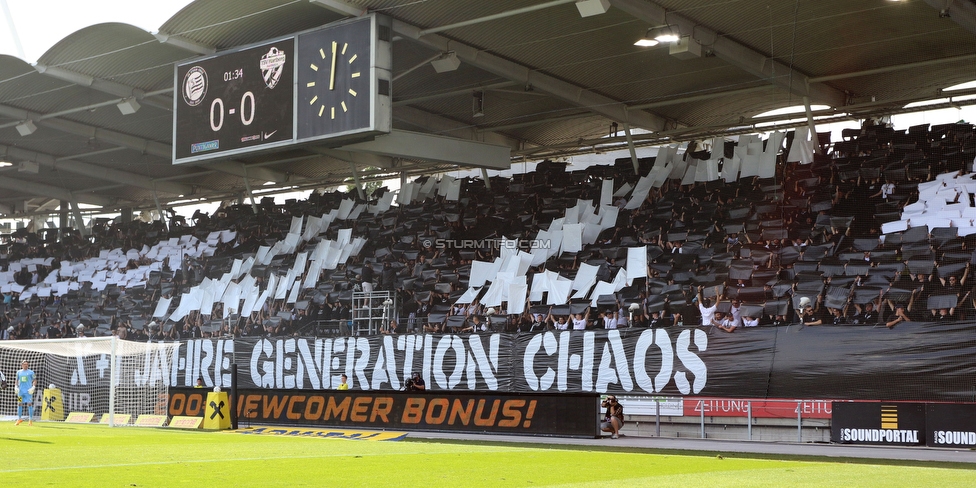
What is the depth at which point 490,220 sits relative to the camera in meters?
31.6

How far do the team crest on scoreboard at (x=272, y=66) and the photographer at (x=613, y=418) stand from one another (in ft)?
36.5

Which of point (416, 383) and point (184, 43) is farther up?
point (184, 43)

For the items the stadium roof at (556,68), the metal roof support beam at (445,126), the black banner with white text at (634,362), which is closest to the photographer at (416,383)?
the black banner with white text at (634,362)

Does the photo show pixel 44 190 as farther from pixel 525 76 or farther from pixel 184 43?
pixel 525 76

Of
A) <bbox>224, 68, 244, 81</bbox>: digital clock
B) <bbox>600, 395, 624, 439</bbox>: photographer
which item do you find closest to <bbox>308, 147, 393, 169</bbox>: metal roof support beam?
<bbox>224, 68, 244, 81</bbox>: digital clock

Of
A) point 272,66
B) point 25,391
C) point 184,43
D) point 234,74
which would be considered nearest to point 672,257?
point 272,66

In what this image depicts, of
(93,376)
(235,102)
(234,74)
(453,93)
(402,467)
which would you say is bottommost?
(402,467)

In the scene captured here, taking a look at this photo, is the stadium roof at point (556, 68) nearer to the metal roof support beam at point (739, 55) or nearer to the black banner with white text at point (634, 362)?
the metal roof support beam at point (739, 55)

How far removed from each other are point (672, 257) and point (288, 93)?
10.3 meters

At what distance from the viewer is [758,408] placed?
67.8ft

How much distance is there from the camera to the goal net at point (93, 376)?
2725cm

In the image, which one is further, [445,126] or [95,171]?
[95,171]

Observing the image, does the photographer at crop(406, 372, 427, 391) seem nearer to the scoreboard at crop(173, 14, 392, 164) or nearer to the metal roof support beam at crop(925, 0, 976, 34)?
the scoreboard at crop(173, 14, 392, 164)

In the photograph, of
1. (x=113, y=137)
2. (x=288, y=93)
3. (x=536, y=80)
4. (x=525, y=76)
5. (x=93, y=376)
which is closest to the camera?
(x=288, y=93)
